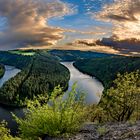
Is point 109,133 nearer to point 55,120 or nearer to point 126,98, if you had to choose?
point 55,120

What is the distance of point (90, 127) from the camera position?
41688mm

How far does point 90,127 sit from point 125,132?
767cm

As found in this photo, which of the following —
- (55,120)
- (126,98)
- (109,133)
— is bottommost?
(126,98)

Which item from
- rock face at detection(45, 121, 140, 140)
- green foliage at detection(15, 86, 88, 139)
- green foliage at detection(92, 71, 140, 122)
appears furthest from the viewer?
green foliage at detection(92, 71, 140, 122)

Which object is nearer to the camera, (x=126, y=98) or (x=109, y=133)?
(x=109, y=133)

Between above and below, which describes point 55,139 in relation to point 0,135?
above

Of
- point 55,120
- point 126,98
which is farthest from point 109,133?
point 126,98

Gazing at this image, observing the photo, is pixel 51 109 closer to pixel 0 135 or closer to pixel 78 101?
pixel 78 101

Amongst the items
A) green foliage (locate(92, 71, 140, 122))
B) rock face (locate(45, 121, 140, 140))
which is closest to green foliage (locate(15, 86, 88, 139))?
rock face (locate(45, 121, 140, 140))

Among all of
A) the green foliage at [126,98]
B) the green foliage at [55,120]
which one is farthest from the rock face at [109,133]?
the green foliage at [126,98]

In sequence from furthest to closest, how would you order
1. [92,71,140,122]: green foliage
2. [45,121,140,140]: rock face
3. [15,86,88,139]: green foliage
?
[92,71,140,122]: green foliage
[15,86,88,139]: green foliage
[45,121,140,140]: rock face

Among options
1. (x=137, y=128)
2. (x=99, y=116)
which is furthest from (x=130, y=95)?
(x=137, y=128)

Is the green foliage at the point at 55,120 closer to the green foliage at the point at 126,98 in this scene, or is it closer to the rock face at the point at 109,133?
the rock face at the point at 109,133

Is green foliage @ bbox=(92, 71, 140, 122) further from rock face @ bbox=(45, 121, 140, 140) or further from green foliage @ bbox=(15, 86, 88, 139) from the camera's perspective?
green foliage @ bbox=(15, 86, 88, 139)
